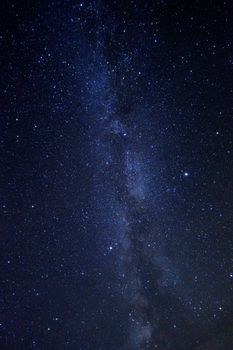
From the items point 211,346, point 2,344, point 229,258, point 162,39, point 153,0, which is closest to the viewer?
point 153,0

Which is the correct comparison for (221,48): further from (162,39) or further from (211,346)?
(211,346)

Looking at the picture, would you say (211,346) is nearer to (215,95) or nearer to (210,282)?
(210,282)

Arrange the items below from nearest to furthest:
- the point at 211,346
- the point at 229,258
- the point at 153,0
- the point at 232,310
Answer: the point at 153,0 < the point at 229,258 < the point at 232,310 < the point at 211,346

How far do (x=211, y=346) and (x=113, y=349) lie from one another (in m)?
2.17

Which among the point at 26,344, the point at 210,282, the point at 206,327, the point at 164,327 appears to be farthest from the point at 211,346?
the point at 26,344

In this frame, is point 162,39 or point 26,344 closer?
point 162,39

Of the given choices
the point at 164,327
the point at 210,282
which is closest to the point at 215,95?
the point at 210,282

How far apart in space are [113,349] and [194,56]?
4.06m

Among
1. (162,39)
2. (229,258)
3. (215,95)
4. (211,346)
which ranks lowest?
(211,346)

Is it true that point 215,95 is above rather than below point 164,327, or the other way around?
above

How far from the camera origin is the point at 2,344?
4.45 m

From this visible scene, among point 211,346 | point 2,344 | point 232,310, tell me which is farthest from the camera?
point 211,346

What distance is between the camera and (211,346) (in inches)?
239

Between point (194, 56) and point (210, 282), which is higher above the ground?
point (194, 56)
